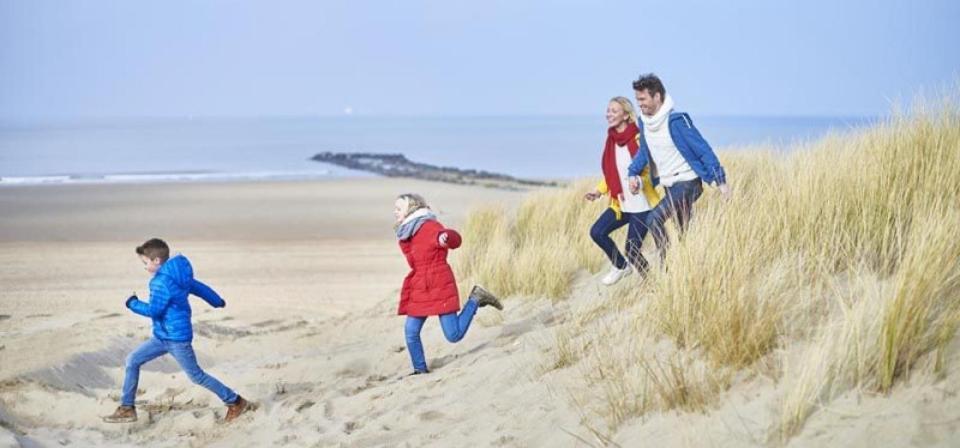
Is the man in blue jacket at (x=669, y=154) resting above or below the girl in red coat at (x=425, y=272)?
above

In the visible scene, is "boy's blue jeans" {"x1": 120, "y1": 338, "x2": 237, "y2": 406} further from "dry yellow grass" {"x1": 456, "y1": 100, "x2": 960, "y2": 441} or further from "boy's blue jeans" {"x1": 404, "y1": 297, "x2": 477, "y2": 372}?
"dry yellow grass" {"x1": 456, "y1": 100, "x2": 960, "y2": 441}

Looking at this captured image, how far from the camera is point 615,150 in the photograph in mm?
7590

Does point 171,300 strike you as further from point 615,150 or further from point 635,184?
point 615,150

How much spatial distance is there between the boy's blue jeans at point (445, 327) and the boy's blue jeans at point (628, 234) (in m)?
1.19

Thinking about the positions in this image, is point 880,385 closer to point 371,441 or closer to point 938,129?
point 371,441

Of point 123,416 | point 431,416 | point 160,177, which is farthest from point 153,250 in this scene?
point 160,177

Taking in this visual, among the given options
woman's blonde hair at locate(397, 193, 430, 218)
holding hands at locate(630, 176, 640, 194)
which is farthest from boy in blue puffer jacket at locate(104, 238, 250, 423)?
holding hands at locate(630, 176, 640, 194)

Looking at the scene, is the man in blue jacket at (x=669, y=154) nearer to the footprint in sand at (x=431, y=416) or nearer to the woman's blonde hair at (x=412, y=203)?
the woman's blonde hair at (x=412, y=203)

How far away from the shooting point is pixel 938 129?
287 inches

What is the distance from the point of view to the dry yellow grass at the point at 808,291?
165 inches

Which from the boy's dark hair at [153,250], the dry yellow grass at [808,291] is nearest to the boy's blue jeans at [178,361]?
the boy's dark hair at [153,250]

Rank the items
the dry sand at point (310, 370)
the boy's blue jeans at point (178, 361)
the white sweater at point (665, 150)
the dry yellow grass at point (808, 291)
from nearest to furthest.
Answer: the dry yellow grass at point (808, 291) → the dry sand at point (310, 370) → the boy's blue jeans at point (178, 361) → the white sweater at point (665, 150)

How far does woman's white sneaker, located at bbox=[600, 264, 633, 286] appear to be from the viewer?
24.7ft

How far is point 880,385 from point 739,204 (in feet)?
9.65
